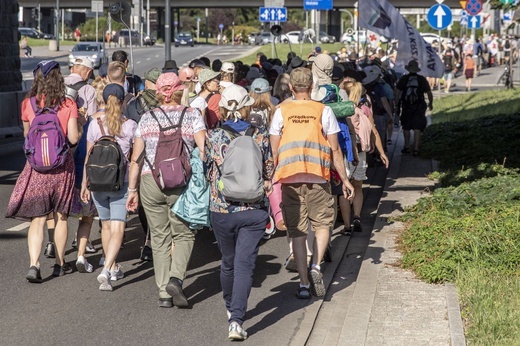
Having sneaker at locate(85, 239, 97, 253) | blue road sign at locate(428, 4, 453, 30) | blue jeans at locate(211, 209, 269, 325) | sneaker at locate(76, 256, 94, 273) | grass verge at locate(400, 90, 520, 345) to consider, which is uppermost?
blue road sign at locate(428, 4, 453, 30)

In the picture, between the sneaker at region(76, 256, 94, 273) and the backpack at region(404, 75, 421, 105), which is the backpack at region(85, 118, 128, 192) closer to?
the sneaker at region(76, 256, 94, 273)

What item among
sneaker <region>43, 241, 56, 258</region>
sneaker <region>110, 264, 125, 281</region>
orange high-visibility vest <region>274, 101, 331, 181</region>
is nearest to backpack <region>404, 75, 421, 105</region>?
sneaker <region>43, 241, 56, 258</region>

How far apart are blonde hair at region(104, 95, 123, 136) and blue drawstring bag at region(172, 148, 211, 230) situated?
3.89 feet

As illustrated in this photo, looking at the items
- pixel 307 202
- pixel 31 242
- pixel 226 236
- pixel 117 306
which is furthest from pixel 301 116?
pixel 31 242

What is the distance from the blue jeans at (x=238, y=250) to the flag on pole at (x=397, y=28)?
1101cm

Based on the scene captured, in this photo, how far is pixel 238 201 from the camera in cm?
737

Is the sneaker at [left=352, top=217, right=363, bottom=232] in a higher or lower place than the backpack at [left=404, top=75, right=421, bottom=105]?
lower

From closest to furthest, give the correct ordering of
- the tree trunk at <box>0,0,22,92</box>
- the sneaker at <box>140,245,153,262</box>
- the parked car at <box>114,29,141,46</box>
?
the sneaker at <box>140,245,153,262</box>
the tree trunk at <box>0,0,22,92</box>
the parked car at <box>114,29,141,46</box>

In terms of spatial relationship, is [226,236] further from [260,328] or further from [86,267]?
[86,267]

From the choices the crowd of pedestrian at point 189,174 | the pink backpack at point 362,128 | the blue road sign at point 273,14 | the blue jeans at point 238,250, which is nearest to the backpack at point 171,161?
the crowd of pedestrian at point 189,174

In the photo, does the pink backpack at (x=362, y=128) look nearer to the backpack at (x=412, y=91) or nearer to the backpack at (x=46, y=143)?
the backpack at (x=46, y=143)

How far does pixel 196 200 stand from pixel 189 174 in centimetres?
21

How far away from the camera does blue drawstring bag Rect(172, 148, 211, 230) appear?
819 centimetres

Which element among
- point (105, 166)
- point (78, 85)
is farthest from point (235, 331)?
point (78, 85)
